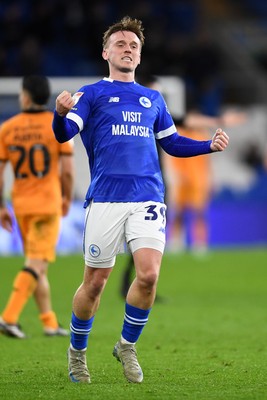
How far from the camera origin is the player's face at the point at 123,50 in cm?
684

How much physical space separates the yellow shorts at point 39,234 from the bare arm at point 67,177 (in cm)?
18

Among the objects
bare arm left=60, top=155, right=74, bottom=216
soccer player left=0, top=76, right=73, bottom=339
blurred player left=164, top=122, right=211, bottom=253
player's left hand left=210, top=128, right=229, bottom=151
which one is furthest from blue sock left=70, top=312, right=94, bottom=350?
blurred player left=164, top=122, right=211, bottom=253

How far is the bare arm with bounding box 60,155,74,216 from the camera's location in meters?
9.62

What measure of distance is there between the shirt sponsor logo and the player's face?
0.66ft

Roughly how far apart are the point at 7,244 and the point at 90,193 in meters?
12.5

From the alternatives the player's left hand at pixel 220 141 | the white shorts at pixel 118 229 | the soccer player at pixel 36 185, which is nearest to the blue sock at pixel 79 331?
the white shorts at pixel 118 229

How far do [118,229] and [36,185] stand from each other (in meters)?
3.25

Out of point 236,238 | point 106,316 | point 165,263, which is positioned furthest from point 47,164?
point 236,238

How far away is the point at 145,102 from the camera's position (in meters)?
6.89

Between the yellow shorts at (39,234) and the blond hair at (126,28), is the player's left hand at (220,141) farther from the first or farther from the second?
the yellow shorts at (39,234)

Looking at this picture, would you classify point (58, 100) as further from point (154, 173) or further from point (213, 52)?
point (213, 52)

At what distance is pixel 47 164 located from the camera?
9.76 m

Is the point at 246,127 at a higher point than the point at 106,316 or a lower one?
lower

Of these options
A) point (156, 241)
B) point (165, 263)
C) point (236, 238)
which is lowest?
point (236, 238)
